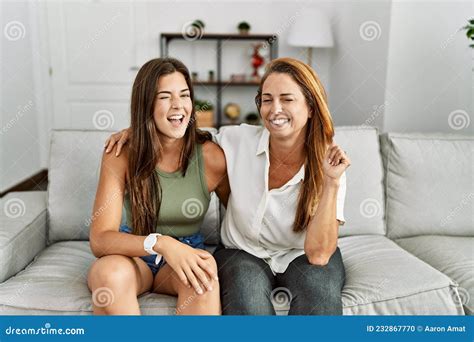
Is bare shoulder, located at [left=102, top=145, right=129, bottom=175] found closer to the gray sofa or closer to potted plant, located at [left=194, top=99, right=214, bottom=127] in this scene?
the gray sofa

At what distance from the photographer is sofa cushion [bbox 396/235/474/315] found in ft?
4.99

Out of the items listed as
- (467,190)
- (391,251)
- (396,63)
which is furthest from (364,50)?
(391,251)

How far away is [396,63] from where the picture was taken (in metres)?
3.14

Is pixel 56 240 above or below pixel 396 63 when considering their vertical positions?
below

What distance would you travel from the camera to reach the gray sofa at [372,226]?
1.46 m

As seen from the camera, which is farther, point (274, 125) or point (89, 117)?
point (89, 117)

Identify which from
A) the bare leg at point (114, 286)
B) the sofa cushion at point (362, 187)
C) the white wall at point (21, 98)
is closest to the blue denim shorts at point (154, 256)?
the bare leg at point (114, 286)

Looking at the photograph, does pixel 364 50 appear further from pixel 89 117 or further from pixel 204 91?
pixel 89 117

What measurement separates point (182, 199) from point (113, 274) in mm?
331

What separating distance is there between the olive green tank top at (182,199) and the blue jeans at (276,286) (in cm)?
15

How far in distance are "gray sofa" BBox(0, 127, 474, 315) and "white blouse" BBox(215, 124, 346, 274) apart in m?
0.22

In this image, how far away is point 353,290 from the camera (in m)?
1.46

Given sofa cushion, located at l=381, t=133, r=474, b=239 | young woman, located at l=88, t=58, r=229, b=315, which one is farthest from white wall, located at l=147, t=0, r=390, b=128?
young woman, located at l=88, t=58, r=229, b=315
